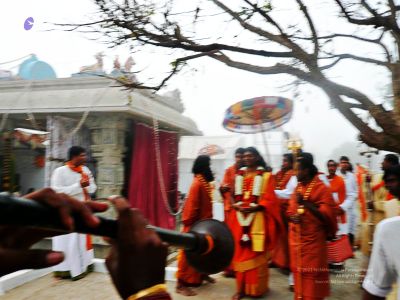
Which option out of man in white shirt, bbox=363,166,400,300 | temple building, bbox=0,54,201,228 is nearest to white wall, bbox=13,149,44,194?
temple building, bbox=0,54,201,228

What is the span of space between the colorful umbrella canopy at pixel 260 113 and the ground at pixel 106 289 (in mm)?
2598

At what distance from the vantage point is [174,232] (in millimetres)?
918

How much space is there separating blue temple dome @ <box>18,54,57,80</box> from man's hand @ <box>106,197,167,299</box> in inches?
320

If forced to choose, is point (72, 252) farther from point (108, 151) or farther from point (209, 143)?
point (209, 143)

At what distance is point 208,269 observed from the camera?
3.61 feet

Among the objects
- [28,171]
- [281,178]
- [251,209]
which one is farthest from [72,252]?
[28,171]

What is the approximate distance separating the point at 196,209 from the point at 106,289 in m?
1.64

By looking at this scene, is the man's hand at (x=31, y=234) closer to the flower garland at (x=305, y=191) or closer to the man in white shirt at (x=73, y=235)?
the flower garland at (x=305, y=191)

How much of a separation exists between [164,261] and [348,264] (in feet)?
21.1

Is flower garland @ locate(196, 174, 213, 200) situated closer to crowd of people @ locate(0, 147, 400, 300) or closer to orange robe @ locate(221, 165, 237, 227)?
crowd of people @ locate(0, 147, 400, 300)

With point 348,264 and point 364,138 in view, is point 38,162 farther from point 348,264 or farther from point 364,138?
point 364,138

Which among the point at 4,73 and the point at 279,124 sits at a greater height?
the point at 4,73

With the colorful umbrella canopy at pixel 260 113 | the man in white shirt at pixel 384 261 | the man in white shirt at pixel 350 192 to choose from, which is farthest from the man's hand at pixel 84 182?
the man in white shirt at pixel 350 192

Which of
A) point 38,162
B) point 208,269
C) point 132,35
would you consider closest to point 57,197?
point 208,269
